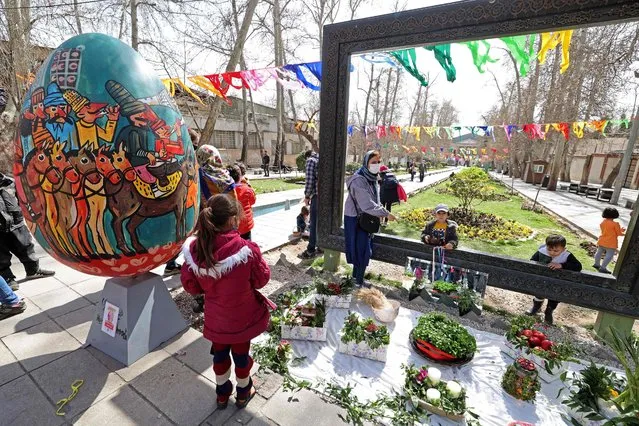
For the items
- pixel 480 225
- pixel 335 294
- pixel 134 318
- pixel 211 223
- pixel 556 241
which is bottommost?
pixel 480 225

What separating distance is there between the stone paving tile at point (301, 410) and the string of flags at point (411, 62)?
13.2 feet

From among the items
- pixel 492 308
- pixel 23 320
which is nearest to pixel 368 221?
pixel 492 308

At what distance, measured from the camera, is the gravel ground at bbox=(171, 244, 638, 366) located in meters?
3.21

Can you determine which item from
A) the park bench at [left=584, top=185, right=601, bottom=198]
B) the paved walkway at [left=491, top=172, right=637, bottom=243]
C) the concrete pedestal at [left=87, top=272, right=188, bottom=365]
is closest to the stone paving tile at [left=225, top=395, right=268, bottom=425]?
the concrete pedestal at [left=87, top=272, right=188, bottom=365]

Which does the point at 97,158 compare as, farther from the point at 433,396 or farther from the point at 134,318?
the point at 433,396

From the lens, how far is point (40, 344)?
262 cm

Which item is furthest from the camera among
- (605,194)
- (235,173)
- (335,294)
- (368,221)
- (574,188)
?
(574,188)

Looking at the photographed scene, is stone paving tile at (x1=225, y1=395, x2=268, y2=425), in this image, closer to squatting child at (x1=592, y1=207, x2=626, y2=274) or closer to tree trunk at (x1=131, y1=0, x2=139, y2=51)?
squatting child at (x1=592, y1=207, x2=626, y2=274)

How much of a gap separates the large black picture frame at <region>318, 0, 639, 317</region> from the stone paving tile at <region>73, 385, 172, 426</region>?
10.00 feet

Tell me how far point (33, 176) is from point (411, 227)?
26.4 feet

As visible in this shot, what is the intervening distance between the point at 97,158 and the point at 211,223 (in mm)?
965

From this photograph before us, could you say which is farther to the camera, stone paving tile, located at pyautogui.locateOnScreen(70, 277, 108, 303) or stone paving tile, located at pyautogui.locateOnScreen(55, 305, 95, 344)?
stone paving tile, located at pyautogui.locateOnScreen(70, 277, 108, 303)

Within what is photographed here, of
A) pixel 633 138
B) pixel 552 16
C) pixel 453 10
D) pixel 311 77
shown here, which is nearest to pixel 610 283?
pixel 552 16

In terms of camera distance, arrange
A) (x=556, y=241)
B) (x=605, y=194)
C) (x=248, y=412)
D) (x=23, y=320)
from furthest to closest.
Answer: (x=605, y=194) < (x=556, y=241) < (x=23, y=320) < (x=248, y=412)
